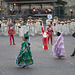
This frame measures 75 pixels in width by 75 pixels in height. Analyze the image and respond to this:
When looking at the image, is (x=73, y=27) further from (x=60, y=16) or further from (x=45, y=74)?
(x=45, y=74)

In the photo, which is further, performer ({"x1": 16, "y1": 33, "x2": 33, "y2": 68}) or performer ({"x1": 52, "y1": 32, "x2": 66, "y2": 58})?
performer ({"x1": 52, "y1": 32, "x2": 66, "y2": 58})

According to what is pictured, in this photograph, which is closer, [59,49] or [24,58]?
[24,58]

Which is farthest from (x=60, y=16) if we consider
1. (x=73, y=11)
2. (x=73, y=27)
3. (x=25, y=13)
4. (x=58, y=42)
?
(x=58, y=42)

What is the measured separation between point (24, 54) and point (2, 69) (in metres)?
1.02

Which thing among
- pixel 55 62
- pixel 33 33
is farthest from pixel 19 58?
pixel 33 33

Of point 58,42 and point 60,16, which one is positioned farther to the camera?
point 60,16

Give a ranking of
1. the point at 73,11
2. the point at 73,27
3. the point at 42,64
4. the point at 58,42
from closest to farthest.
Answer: the point at 42,64, the point at 58,42, the point at 73,27, the point at 73,11

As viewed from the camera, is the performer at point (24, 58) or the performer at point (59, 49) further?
the performer at point (59, 49)

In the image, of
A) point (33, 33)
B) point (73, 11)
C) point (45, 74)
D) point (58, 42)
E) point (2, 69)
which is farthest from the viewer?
point (73, 11)

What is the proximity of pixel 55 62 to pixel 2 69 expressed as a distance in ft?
8.26

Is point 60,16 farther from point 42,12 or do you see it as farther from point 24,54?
point 24,54

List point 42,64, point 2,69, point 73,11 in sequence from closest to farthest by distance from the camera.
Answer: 1. point 2,69
2. point 42,64
3. point 73,11

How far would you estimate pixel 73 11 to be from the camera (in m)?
38.2

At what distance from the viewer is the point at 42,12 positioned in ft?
130
